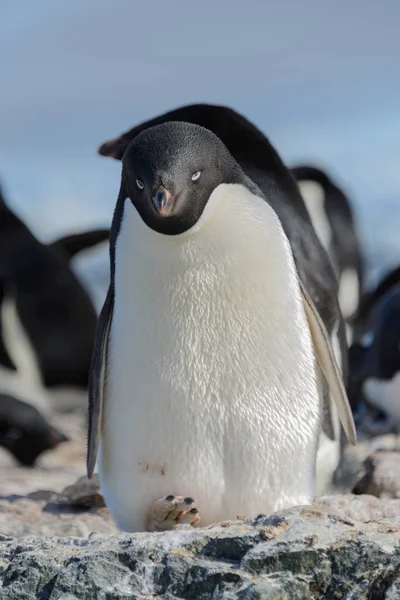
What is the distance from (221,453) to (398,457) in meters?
1.71

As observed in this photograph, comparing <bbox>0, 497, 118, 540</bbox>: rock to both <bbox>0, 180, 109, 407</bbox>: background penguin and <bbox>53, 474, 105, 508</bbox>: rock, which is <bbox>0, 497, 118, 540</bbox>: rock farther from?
<bbox>0, 180, 109, 407</bbox>: background penguin

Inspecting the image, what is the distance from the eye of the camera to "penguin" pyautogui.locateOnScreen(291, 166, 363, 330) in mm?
12070

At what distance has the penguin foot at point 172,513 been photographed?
158 inches

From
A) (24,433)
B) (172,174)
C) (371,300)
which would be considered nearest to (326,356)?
(172,174)

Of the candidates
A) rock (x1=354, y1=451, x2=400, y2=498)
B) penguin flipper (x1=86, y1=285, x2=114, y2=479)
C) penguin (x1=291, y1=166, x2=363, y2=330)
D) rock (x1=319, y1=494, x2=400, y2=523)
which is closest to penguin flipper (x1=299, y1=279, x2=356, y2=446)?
rock (x1=319, y1=494, x2=400, y2=523)

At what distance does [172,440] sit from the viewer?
13.4ft

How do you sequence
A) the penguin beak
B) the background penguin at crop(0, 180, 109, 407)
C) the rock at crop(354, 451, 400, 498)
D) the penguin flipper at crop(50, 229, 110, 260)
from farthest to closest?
the penguin flipper at crop(50, 229, 110, 260)
the background penguin at crop(0, 180, 109, 407)
the rock at crop(354, 451, 400, 498)
the penguin beak

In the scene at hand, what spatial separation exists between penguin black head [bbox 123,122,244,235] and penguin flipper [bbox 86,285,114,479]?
49 centimetres

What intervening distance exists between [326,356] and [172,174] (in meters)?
0.95

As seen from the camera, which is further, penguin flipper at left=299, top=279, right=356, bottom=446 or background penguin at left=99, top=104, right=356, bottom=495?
background penguin at left=99, top=104, right=356, bottom=495

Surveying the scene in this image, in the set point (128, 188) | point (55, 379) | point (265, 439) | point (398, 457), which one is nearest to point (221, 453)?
point (265, 439)

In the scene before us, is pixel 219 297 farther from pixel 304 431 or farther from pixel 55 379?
pixel 55 379

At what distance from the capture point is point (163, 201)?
376 centimetres

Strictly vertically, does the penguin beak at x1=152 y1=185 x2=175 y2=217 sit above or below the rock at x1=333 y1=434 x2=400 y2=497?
above
